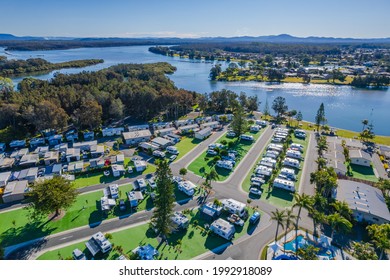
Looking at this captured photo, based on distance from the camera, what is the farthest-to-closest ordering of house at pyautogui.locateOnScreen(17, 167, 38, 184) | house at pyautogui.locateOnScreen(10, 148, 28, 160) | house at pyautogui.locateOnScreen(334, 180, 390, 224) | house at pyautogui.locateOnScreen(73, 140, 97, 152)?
house at pyautogui.locateOnScreen(73, 140, 97, 152)
house at pyautogui.locateOnScreen(10, 148, 28, 160)
house at pyautogui.locateOnScreen(17, 167, 38, 184)
house at pyautogui.locateOnScreen(334, 180, 390, 224)

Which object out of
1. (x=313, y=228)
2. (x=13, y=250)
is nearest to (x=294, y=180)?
(x=313, y=228)

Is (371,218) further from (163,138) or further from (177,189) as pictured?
(163,138)

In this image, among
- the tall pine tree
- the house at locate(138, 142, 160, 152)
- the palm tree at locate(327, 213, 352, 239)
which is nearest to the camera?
the palm tree at locate(327, 213, 352, 239)

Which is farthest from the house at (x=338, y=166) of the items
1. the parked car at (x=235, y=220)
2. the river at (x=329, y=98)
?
the river at (x=329, y=98)

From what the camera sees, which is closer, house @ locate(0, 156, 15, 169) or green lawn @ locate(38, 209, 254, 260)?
green lawn @ locate(38, 209, 254, 260)

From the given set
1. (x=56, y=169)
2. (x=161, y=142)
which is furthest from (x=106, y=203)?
(x=161, y=142)

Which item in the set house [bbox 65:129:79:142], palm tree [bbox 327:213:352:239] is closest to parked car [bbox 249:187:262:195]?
palm tree [bbox 327:213:352:239]

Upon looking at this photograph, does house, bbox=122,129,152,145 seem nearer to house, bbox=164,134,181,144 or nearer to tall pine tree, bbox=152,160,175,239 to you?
house, bbox=164,134,181,144
